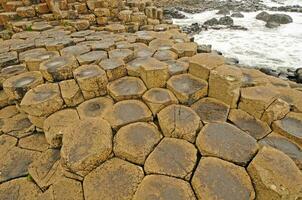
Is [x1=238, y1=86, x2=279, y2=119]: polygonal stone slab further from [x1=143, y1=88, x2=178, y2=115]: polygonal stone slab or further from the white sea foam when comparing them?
the white sea foam

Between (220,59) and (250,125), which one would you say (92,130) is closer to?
(250,125)

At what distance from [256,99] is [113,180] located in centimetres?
139

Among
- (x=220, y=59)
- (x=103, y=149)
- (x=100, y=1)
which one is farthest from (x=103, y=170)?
(x=100, y=1)

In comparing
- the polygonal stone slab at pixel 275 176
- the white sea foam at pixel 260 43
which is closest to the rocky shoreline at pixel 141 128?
the polygonal stone slab at pixel 275 176

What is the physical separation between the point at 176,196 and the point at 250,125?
3.08 ft

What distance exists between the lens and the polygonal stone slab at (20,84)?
238 cm

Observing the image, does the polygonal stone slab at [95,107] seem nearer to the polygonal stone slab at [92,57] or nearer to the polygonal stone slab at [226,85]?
the polygonal stone slab at [92,57]

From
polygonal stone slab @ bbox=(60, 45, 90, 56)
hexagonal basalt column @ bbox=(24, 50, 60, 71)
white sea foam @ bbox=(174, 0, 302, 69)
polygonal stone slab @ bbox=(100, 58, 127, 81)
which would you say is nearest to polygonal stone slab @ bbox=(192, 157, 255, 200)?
polygonal stone slab @ bbox=(100, 58, 127, 81)

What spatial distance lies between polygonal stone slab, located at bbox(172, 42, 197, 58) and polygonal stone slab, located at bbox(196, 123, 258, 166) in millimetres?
1397

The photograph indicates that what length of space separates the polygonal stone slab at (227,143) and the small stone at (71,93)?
4.00 feet

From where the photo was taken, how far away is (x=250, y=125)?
6.51 ft

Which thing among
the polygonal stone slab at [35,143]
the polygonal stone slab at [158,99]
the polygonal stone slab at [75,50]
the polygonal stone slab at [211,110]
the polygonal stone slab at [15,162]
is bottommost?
the polygonal stone slab at [15,162]

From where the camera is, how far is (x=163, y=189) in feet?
4.96

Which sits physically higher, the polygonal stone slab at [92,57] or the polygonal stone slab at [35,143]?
the polygonal stone slab at [92,57]
